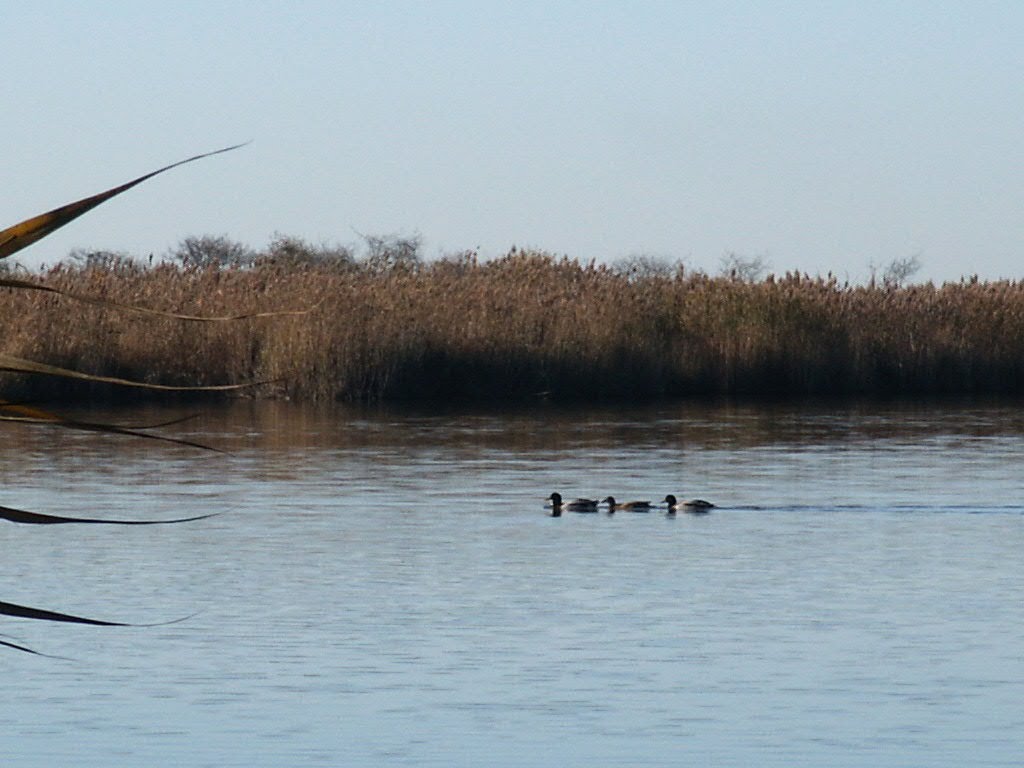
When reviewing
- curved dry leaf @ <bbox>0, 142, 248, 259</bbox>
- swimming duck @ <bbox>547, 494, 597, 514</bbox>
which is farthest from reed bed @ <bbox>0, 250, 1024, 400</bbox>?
curved dry leaf @ <bbox>0, 142, 248, 259</bbox>

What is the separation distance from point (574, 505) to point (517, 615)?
14.3 feet

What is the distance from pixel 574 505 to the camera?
1240 centimetres

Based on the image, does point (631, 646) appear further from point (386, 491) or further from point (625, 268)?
point (625, 268)

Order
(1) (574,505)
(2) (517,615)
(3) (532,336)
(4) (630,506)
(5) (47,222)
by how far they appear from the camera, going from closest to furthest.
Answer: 1. (5) (47,222)
2. (2) (517,615)
3. (1) (574,505)
4. (4) (630,506)
5. (3) (532,336)

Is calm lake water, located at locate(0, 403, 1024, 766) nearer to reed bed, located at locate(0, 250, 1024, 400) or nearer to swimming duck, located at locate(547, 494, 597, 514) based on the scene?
swimming duck, located at locate(547, 494, 597, 514)

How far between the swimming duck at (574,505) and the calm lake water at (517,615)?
0.52 ft

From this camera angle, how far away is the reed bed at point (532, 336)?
77.1ft

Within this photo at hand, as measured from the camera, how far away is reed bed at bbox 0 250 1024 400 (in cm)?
2350

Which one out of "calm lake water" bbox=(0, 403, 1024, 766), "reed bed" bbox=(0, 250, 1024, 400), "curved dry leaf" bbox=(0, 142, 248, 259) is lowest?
"calm lake water" bbox=(0, 403, 1024, 766)

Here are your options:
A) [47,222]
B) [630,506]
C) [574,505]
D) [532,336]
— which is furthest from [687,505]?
[532,336]

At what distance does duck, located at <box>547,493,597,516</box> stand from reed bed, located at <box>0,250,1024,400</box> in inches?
400

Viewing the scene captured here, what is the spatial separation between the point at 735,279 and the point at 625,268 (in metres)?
2.64

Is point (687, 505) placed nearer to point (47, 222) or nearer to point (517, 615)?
point (517, 615)

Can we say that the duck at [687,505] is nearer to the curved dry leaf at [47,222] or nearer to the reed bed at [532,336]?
the reed bed at [532,336]
